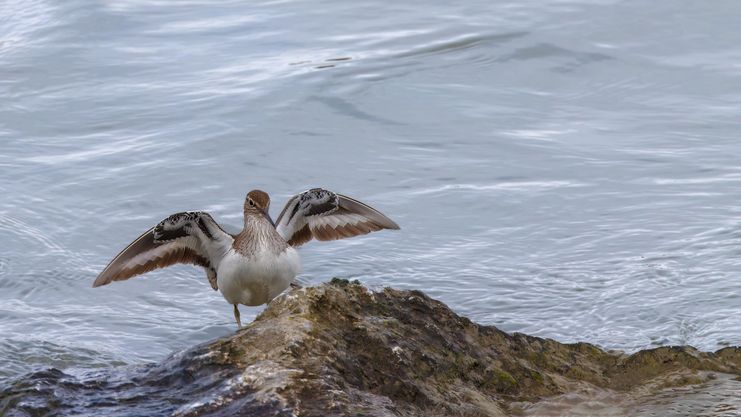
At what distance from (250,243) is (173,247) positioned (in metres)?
0.67

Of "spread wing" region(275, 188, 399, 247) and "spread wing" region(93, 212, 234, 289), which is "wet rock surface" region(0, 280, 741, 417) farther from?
"spread wing" region(275, 188, 399, 247)

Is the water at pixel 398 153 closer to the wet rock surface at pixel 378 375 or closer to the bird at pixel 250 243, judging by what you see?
the bird at pixel 250 243

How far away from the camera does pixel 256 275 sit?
741 centimetres

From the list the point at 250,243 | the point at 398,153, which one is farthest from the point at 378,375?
the point at 398,153

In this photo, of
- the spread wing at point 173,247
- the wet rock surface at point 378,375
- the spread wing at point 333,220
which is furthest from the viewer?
the spread wing at point 333,220

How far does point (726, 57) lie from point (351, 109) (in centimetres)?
480

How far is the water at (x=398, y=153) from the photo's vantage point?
868cm

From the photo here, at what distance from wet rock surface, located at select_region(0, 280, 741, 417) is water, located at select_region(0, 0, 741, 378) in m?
1.77

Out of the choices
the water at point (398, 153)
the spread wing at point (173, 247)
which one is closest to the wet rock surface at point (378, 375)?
the water at point (398, 153)

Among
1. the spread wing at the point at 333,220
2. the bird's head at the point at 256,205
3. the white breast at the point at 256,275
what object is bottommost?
the white breast at the point at 256,275

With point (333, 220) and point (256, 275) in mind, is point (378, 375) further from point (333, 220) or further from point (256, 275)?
point (333, 220)

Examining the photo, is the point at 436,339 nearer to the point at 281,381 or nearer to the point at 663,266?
the point at 281,381

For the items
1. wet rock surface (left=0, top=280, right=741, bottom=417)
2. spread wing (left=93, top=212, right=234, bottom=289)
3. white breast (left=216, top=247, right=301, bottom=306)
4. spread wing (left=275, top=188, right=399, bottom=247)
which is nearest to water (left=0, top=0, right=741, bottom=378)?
spread wing (left=93, top=212, right=234, bottom=289)

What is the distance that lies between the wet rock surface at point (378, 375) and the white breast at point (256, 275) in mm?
1783
